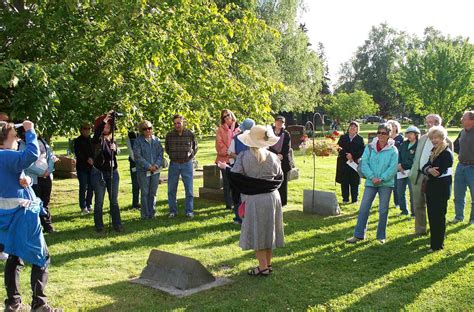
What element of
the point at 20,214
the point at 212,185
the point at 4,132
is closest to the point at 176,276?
the point at 20,214

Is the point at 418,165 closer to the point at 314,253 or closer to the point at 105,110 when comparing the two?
the point at 314,253

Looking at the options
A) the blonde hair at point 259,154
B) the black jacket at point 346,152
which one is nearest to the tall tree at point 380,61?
the black jacket at point 346,152

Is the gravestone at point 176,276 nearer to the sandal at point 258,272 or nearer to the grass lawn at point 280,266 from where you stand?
the grass lawn at point 280,266

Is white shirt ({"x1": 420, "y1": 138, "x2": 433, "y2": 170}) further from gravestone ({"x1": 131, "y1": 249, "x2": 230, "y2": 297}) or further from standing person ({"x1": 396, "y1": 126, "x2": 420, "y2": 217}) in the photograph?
gravestone ({"x1": 131, "y1": 249, "x2": 230, "y2": 297})

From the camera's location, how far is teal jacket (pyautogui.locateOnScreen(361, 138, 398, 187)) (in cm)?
762

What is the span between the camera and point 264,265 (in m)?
6.14

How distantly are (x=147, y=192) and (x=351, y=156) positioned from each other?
4441 millimetres

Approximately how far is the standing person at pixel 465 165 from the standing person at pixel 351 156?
7.13 feet

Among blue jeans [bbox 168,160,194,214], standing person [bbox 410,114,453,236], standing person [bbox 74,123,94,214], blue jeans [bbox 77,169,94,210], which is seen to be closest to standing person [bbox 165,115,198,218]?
blue jeans [bbox 168,160,194,214]

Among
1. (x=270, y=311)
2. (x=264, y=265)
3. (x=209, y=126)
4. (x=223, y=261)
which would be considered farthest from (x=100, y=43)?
(x=270, y=311)

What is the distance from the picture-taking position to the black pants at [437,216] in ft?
23.4

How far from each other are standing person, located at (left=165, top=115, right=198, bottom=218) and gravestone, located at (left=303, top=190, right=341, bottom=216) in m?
2.39

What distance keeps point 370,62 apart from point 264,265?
249 ft

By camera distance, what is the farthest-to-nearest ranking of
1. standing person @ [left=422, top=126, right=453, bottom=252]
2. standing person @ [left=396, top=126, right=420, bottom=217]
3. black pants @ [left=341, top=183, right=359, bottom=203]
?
black pants @ [left=341, top=183, right=359, bottom=203], standing person @ [left=396, top=126, right=420, bottom=217], standing person @ [left=422, top=126, right=453, bottom=252]
